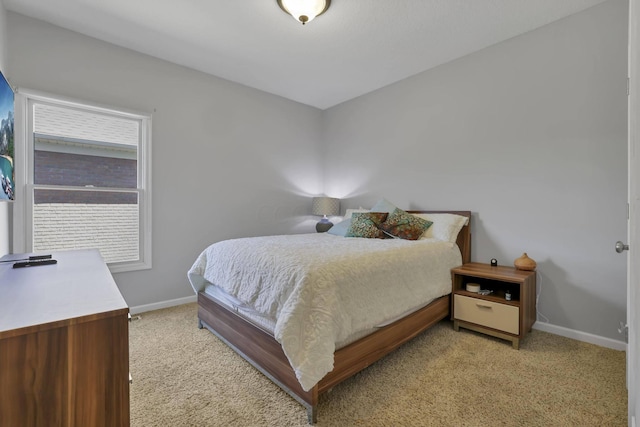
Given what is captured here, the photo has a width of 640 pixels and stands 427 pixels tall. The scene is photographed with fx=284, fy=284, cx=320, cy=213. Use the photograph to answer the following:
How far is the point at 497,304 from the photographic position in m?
2.28

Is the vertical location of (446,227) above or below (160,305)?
above

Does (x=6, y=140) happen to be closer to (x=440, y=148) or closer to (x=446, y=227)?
(x=446, y=227)

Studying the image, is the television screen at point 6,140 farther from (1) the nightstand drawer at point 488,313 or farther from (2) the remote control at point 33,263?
(1) the nightstand drawer at point 488,313

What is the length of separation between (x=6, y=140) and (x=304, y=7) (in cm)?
217

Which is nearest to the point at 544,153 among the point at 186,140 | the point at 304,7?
the point at 304,7

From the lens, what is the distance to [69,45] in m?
2.55

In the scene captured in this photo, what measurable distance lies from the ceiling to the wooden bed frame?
237cm

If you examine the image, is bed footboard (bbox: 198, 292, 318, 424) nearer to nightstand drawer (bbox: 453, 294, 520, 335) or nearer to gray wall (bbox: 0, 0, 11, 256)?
gray wall (bbox: 0, 0, 11, 256)

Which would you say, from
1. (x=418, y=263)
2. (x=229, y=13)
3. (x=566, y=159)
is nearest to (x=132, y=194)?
(x=229, y=13)

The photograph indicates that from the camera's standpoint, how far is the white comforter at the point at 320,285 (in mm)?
1453

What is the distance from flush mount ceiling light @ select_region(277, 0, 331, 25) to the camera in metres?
2.11

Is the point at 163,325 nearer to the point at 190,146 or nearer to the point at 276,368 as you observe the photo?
the point at 276,368

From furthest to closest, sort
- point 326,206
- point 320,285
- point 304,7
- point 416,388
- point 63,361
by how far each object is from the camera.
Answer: point 326,206 → point 304,7 → point 416,388 → point 320,285 → point 63,361

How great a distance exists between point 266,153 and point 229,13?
1.77m
